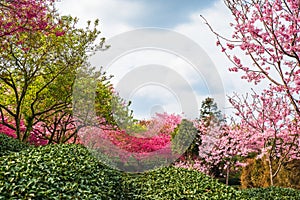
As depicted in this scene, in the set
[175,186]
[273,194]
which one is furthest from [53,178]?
[273,194]

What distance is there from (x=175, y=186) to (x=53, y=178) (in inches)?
74.1

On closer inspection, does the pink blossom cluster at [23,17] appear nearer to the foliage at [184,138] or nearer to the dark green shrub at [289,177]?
the foliage at [184,138]

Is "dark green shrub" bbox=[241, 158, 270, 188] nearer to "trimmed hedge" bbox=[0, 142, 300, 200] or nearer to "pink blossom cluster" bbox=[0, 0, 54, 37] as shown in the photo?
"trimmed hedge" bbox=[0, 142, 300, 200]

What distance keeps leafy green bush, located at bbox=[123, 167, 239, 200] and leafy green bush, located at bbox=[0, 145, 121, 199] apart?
35 centimetres

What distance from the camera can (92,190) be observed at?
470 centimetres

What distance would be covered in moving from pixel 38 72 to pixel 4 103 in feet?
5.02

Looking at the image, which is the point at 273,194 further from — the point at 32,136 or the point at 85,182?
the point at 32,136

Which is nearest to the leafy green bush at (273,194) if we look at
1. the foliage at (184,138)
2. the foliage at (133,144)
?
the foliage at (133,144)

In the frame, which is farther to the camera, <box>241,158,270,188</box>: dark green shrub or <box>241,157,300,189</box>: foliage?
<box>241,158,270,188</box>: dark green shrub

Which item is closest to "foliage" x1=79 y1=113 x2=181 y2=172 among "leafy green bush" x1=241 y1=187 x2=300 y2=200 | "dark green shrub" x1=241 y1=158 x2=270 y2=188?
"dark green shrub" x1=241 y1=158 x2=270 y2=188

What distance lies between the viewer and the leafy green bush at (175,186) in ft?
16.7

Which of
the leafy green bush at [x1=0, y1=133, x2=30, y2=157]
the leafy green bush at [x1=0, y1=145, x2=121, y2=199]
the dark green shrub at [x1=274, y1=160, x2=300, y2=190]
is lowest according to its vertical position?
the leafy green bush at [x1=0, y1=145, x2=121, y2=199]

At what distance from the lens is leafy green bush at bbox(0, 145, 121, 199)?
13.0 feet

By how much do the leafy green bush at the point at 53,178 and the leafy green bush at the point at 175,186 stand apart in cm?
35
